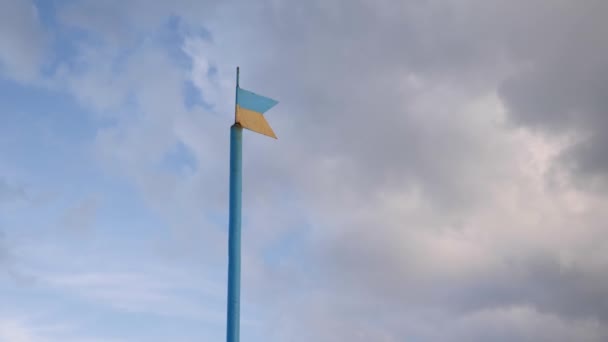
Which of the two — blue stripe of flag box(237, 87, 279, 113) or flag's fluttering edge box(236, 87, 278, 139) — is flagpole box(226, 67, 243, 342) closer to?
flag's fluttering edge box(236, 87, 278, 139)

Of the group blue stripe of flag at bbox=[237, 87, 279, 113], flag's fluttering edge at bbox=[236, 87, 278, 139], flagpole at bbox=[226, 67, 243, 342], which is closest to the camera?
flagpole at bbox=[226, 67, 243, 342]

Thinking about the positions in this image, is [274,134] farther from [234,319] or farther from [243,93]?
[234,319]

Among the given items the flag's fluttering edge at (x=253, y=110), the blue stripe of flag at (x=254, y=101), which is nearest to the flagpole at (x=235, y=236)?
the flag's fluttering edge at (x=253, y=110)

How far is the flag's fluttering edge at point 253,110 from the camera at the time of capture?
2997 centimetres

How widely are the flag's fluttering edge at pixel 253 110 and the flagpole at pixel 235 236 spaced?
73 cm

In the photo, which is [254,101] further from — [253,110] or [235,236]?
[235,236]

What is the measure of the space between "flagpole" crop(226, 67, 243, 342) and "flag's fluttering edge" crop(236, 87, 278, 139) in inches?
28.6

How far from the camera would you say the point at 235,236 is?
1094 inches

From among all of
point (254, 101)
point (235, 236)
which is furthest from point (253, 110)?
point (235, 236)

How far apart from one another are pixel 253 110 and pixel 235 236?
229 inches

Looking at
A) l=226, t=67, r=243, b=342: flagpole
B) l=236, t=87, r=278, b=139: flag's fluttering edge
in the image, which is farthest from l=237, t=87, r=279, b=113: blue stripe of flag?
l=226, t=67, r=243, b=342: flagpole

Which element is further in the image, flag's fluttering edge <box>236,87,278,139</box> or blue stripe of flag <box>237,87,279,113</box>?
blue stripe of flag <box>237,87,279,113</box>

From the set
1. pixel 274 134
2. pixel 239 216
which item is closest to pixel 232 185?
pixel 239 216

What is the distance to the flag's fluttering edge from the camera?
29969 millimetres
